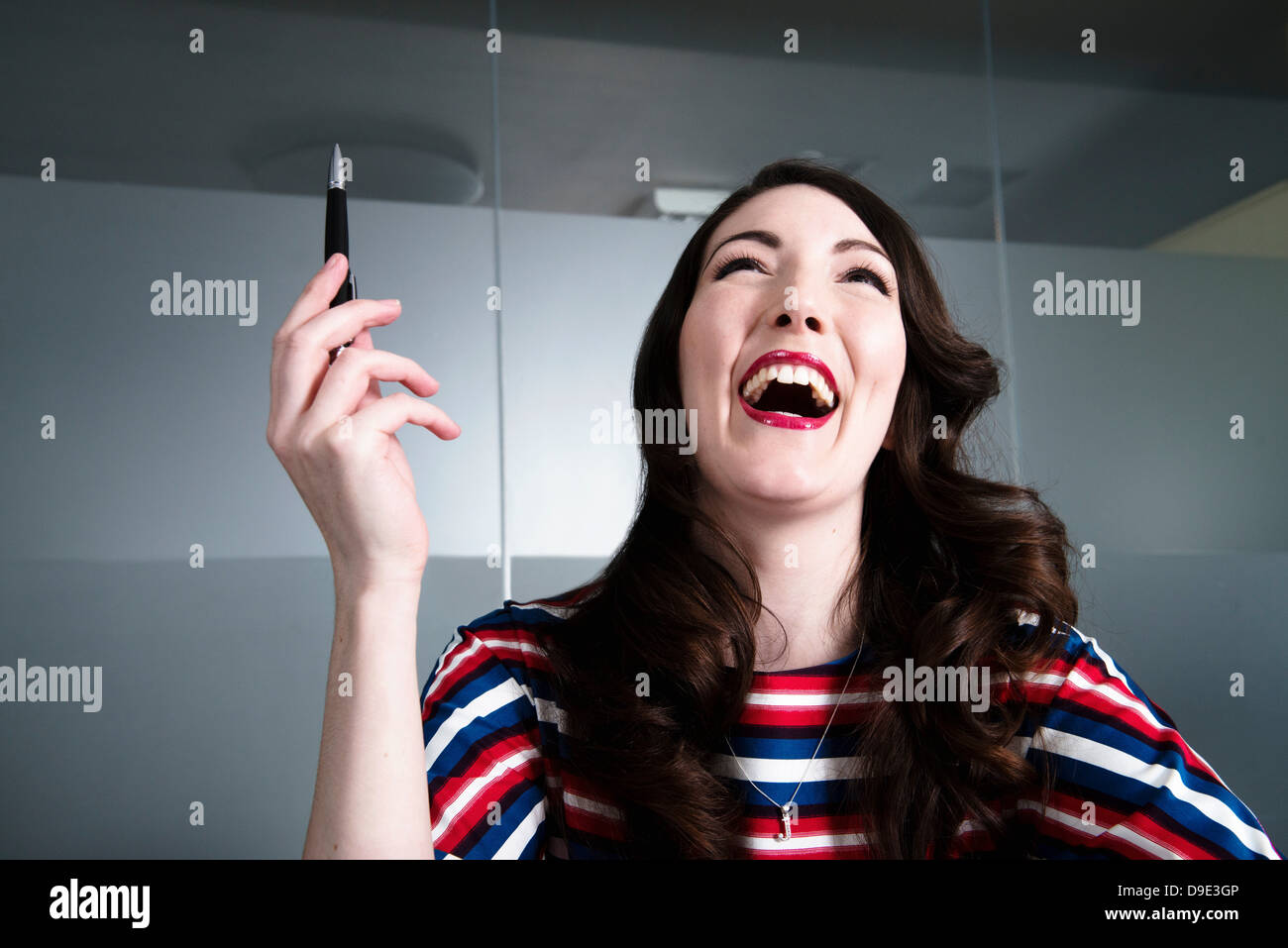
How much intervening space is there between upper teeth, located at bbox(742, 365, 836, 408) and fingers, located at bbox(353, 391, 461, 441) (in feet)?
1.36

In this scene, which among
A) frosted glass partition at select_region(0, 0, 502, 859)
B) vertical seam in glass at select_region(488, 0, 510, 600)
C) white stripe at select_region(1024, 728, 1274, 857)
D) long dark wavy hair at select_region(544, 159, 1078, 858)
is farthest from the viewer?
vertical seam in glass at select_region(488, 0, 510, 600)

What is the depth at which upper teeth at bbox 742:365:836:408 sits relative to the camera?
990 mm

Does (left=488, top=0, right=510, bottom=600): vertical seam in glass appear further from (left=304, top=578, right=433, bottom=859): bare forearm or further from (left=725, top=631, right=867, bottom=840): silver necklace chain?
(left=304, top=578, right=433, bottom=859): bare forearm

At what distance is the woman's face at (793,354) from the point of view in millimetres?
959

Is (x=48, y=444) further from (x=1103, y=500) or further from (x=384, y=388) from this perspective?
(x=1103, y=500)

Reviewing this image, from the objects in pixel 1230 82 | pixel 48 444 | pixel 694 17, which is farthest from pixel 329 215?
pixel 1230 82

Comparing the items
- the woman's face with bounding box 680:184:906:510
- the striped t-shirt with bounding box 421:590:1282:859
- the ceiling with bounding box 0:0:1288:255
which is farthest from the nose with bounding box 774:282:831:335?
the ceiling with bounding box 0:0:1288:255

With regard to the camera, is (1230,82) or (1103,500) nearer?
(1103,500)

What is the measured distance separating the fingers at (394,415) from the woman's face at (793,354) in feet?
1.24

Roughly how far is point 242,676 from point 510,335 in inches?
42.8

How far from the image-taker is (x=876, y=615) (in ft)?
3.38

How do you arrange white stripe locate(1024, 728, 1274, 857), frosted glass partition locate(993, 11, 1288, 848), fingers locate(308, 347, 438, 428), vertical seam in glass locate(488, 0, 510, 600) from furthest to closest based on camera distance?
frosted glass partition locate(993, 11, 1288, 848) < vertical seam in glass locate(488, 0, 510, 600) < white stripe locate(1024, 728, 1274, 857) < fingers locate(308, 347, 438, 428)
